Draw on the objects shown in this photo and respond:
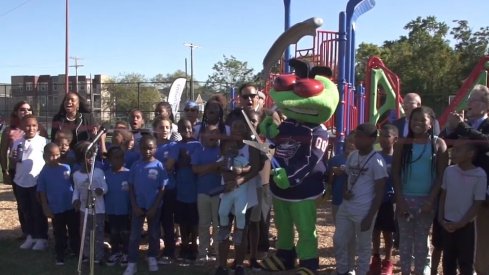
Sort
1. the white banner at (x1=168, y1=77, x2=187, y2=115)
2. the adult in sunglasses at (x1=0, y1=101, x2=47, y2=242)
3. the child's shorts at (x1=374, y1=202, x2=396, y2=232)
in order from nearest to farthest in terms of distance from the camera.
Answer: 1. the child's shorts at (x1=374, y1=202, x2=396, y2=232)
2. the adult in sunglasses at (x1=0, y1=101, x2=47, y2=242)
3. the white banner at (x1=168, y1=77, x2=187, y2=115)

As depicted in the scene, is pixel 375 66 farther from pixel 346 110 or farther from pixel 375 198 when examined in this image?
pixel 375 198

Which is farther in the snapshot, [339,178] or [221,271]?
[339,178]

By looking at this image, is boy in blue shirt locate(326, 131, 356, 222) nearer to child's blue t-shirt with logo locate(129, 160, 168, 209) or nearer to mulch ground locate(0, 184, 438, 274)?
mulch ground locate(0, 184, 438, 274)

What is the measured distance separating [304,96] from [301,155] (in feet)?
1.71

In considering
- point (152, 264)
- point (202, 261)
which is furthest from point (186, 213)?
point (152, 264)

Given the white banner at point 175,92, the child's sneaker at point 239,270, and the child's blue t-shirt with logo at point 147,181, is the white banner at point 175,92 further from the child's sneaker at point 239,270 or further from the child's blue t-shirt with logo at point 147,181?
the child's sneaker at point 239,270

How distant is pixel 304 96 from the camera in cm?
482

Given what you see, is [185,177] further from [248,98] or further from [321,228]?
[321,228]

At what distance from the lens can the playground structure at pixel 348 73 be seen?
5.48m

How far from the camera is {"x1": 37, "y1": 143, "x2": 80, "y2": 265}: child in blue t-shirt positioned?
5.61 meters

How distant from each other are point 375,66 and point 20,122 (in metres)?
5.79

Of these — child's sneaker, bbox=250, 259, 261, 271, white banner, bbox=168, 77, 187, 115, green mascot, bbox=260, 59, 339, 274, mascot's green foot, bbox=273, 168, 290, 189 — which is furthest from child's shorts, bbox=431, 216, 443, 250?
white banner, bbox=168, 77, 187, 115

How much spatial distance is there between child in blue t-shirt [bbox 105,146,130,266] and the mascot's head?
5.43ft

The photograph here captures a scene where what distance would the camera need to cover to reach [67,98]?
20.0ft
